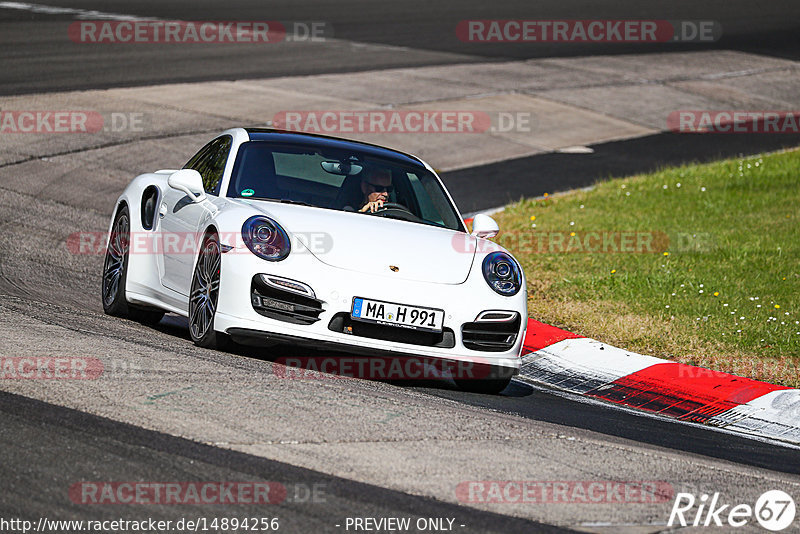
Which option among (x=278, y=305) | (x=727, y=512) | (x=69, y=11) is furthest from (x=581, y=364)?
(x=69, y=11)

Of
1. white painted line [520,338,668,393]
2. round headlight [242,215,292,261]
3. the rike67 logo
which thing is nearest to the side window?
round headlight [242,215,292,261]

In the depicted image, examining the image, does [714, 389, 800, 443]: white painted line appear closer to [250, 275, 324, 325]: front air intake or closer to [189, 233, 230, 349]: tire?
[250, 275, 324, 325]: front air intake

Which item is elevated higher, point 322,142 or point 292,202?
point 322,142

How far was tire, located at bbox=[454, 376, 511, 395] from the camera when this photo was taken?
7586 millimetres

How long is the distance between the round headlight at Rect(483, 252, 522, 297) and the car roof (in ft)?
4.48

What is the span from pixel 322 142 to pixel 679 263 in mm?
4147

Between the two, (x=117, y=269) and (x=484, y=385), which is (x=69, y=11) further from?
(x=484, y=385)

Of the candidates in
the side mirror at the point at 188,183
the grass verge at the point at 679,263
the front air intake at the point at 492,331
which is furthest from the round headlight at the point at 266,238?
the grass verge at the point at 679,263

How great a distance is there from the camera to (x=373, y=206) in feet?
26.8

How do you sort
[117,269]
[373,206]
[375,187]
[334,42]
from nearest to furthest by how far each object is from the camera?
[373,206]
[375,187]
[117,269]
[334,42]

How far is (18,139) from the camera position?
14.8 metres

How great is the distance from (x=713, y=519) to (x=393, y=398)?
1.99 m

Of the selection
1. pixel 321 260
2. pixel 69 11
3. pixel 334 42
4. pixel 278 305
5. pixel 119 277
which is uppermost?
pixel 69 11

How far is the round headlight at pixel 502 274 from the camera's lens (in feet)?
24.5
